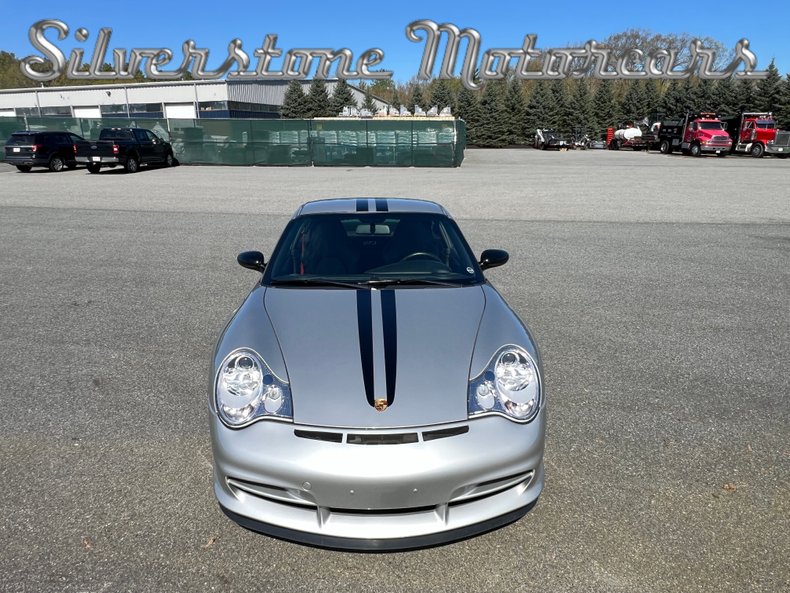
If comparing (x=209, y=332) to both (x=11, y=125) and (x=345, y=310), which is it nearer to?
(x=345, y=310)

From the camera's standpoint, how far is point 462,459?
2375mm

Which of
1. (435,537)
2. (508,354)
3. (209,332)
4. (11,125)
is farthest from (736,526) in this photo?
(11,125)

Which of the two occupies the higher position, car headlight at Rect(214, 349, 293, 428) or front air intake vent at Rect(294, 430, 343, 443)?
car headlight at Rect(214, 349, 293, 428)

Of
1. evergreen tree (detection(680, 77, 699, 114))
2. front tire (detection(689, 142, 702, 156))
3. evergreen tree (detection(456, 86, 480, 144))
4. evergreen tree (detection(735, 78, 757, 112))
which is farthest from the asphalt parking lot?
evergreen tree (detection(680, 77, 699, 114))

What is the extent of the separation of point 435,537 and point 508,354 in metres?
→ 0.99

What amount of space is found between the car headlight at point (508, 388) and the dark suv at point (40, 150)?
26.0 meters

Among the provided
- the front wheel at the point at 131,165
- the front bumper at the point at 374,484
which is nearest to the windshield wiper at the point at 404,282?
the front bumper at the point at 374,484

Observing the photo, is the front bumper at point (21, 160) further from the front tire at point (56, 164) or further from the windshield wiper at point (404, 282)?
the windshield wiper at point (404, 282)

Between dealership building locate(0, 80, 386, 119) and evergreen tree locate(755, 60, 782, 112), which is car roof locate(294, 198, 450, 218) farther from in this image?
evergreen tree locate(755, 60, 782, 112)

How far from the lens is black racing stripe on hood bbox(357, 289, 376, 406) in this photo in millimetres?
2605

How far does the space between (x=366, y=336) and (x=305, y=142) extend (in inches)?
1111

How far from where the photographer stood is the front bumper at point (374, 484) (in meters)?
2.32

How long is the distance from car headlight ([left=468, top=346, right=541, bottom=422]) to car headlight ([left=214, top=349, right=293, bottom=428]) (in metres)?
0.89

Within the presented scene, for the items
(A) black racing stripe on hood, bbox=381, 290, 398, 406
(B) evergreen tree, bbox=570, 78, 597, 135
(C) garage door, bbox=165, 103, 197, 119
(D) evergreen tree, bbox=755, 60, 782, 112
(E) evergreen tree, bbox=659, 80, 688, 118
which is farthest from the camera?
(E) evergreen tree, bbox=659, 80, 688, 118
